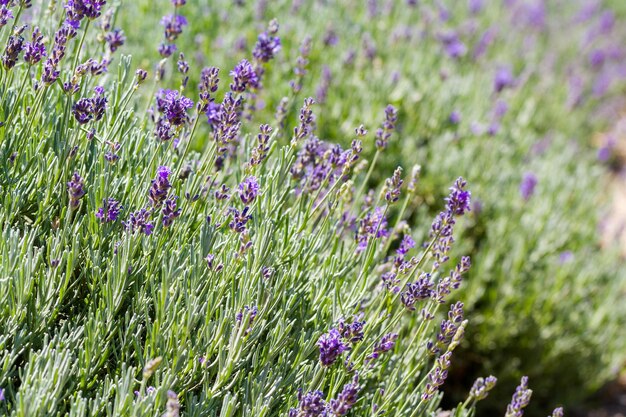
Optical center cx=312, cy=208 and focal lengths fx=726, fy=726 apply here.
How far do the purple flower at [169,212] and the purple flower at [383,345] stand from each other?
631mm

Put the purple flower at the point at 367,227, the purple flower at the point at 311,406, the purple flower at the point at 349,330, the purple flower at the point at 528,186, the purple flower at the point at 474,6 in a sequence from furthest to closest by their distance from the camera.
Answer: the purple flower at the point at 474,6 → the purple flower at the point at 528,186 → the purple flower at the point at 367,227 → the purple flower at the point at 349,330 → the purple flower at the point at 311,406

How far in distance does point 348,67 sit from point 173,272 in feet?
8.24

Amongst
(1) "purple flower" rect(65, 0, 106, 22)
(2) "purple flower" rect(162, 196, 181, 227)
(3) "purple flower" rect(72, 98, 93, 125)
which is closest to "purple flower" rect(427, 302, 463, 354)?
(2) "purple flower" rect(162, 196, 181, 227)

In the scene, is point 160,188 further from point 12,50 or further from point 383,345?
point 383,345

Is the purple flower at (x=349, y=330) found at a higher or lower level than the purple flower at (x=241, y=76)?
lower

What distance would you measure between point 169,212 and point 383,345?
2.18 ft

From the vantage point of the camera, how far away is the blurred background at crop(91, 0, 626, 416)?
348 cm

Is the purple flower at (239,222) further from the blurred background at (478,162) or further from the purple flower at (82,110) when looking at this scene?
the blurred background at (478,162)

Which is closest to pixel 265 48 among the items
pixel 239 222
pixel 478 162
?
pixel 239 222

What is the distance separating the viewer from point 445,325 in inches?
73.9

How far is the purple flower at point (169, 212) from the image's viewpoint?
1773mm

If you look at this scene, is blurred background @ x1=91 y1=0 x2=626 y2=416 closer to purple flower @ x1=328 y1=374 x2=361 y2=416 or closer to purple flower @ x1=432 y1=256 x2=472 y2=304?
purple flower @ x1=432 y1=256 x2=472 y2=304

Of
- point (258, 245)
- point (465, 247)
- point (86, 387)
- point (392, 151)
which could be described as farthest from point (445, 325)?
point (392, 151)

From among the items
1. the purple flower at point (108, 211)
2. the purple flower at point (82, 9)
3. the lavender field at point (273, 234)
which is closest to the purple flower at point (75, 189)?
the lavender field at point (273, 234)
